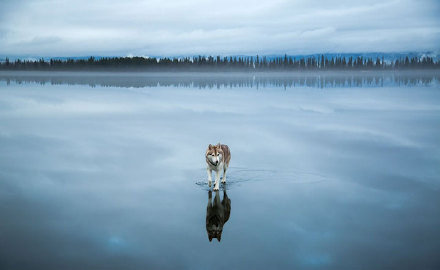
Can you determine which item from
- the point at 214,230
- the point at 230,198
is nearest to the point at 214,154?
the point at 230,198

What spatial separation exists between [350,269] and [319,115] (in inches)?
1056

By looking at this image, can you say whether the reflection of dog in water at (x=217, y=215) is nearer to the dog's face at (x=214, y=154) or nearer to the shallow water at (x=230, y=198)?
the shallow water at (x=230, y=198)

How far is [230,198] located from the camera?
495 inches

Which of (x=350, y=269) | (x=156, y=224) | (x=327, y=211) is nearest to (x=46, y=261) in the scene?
(x=156, y=224)

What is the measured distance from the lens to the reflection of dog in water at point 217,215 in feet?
33.3

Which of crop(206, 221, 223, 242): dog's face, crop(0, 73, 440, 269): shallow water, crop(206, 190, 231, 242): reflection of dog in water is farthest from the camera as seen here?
crop(206, 190, 231, 242): reflection of dog in water

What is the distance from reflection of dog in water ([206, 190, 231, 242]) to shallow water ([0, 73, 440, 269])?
0.13 meters

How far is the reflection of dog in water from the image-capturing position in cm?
1016

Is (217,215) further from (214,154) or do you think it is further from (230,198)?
(214,154)

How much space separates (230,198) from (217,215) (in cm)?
139

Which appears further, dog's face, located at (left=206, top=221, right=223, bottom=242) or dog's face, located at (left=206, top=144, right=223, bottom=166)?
dog's face, located at (left=206, top=144, right=223, bottom=166)

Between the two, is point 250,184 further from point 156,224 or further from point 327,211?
point 156,224

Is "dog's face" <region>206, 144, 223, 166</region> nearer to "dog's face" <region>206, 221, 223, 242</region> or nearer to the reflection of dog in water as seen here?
the reflection of dog in water

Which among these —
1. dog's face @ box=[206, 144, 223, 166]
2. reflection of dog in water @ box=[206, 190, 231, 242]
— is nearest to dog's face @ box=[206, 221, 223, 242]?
reflection of dog in water @ box=[206, 190, 231, 242]
